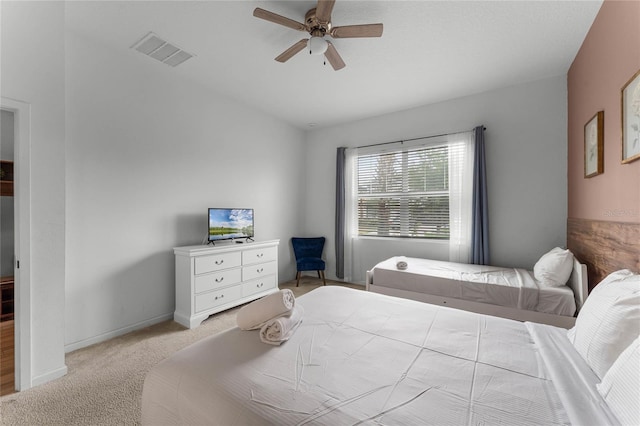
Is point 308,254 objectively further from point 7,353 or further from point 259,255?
point 7,353

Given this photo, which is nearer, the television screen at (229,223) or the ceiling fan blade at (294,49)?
the ceiling fan blade at (294,49)

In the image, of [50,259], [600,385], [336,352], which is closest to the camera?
[600,385]

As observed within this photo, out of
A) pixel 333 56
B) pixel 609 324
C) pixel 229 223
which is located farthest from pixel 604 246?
pixel 229 223

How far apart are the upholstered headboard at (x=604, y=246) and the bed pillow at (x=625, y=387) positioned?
1.03 meters

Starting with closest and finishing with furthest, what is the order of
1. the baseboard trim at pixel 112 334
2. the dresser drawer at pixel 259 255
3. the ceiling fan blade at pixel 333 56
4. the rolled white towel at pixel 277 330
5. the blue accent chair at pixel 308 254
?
the rolled white towel at pixel 277 330
the ceiling fan blade at pixel 333 56
the baseboard trim at pixel 112 334
the dresser drawer at pixel 259 255
the blue accent chair at pixel 308 254

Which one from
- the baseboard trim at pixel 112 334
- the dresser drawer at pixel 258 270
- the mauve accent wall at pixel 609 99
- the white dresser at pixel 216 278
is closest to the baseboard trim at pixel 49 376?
the baseboard trim at pixel 112 334

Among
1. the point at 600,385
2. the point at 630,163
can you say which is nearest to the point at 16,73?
the point at 600,385

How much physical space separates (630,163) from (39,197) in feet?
13.0

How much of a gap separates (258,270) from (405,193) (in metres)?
2.50

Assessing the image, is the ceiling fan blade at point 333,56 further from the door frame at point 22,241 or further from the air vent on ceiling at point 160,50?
the door frame at point 22,241

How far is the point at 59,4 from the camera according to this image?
1.91m

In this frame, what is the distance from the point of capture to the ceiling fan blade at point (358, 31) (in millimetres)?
1867

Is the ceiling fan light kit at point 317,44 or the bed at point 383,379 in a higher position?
the ceiling fan light kit at point 317,44

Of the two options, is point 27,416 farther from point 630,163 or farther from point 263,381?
point 630,163
